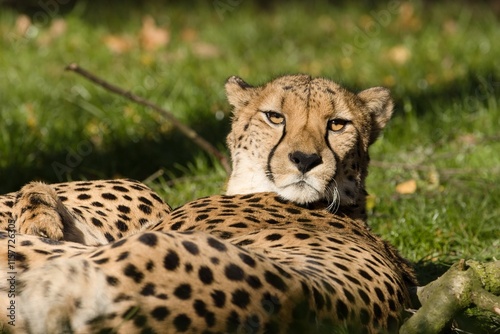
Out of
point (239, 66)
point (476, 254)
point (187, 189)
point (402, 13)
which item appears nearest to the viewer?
point (476, 254)

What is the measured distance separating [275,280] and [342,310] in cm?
30

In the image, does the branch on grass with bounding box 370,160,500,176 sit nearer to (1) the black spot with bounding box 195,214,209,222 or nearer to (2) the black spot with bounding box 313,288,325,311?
(1) the black spot with bounding box 195,214,209,222

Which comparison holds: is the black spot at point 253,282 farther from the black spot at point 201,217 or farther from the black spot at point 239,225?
the black spot at point 201,217

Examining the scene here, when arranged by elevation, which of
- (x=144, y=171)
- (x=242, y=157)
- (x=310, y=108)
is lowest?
(x=144, y=171)

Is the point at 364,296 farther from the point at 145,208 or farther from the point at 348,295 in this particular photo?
the point at 145,208

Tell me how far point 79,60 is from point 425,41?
131 inches

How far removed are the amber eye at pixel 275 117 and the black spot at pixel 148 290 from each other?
1.87m

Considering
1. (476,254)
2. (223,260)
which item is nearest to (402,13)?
(476,254)

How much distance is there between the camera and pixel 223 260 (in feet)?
10.4

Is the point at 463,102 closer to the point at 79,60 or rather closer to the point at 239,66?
the point at 239,66

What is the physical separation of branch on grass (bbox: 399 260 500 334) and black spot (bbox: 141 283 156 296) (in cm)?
81

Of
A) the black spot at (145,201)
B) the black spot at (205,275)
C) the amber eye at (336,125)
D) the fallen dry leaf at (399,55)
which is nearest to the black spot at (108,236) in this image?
the black spot at (145,201)

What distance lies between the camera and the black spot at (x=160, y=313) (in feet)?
9.93

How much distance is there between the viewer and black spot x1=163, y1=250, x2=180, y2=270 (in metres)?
3.11
